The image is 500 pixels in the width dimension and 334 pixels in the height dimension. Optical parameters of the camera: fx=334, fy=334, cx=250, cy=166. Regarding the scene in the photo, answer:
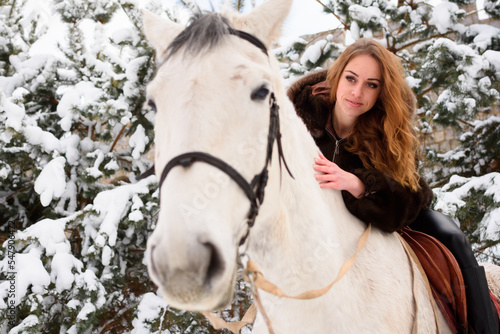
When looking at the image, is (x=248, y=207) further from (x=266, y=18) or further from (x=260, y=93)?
(x=266, y=18)

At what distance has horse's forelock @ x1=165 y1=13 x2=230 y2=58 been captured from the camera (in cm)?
121

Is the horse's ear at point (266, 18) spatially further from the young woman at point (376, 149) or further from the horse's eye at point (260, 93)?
the young woman at point (376, 149)

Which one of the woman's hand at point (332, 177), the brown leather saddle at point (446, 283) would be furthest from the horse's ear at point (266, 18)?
the brown leather saddle at point (446, 283)

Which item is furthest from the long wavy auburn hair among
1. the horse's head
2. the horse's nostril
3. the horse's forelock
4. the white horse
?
the horse's nostril

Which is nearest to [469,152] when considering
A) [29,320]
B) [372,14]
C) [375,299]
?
[372,14]

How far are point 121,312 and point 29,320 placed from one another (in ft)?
4.99

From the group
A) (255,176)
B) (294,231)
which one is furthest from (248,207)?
(294,231)

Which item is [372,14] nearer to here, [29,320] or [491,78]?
[491,78]

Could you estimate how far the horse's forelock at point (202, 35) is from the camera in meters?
1.21

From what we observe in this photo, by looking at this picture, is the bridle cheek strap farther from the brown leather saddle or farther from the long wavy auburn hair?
the brown leather saddle

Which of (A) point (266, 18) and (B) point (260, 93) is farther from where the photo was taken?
(A) point (266, 18)

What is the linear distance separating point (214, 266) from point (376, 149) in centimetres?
148

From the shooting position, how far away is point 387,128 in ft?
6.77

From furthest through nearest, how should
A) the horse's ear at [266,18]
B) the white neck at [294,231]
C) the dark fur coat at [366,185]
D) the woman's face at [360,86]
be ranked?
the woman's face at [360,86] → the dark fur coat at [366,185] → the horse's ear at [266,18] → the white neck at [294,231]
